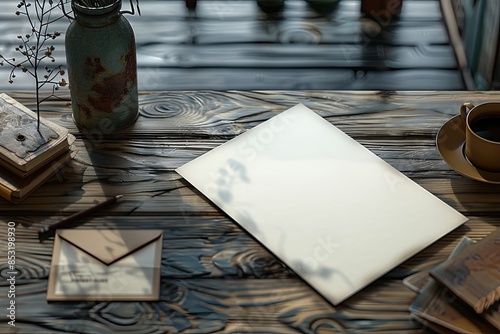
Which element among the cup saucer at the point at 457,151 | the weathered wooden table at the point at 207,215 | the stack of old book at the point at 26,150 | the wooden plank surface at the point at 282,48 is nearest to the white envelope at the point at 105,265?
the weathered wooden table at the point at 207,215

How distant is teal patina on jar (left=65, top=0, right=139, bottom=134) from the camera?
1.39 metres

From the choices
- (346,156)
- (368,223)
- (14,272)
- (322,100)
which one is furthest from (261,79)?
(14,272)

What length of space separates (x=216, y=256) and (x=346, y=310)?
8.8 inches

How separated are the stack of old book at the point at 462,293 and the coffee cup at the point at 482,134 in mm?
208

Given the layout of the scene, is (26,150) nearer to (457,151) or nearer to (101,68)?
(101,68)

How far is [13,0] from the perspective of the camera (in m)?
2.77

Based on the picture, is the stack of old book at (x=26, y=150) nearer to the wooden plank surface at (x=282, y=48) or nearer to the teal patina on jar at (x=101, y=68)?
the teal patina on jar at (x=101, y=68)

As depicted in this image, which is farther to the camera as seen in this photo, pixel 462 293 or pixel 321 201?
pixel 321 201

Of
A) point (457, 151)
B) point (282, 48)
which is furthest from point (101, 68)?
point (282, 48)

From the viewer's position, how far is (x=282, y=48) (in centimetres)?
253

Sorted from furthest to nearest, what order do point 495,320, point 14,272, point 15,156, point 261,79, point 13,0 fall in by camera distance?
point 13,0, point 261,79, point 15,156, point 14,272, point 495,320

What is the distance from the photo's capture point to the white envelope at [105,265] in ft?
3.94

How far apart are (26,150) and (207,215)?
33cm

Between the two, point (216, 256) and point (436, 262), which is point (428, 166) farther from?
point (216, 256)
